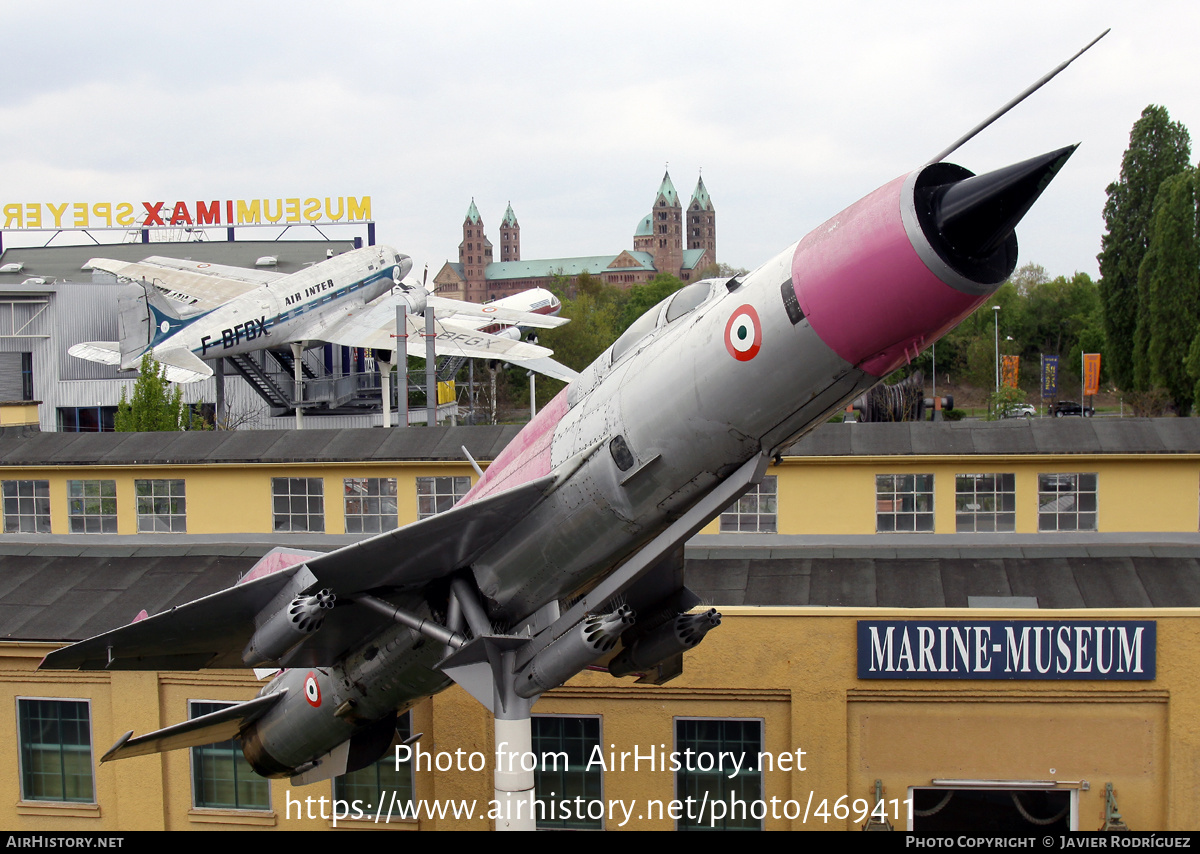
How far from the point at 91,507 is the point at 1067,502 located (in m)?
18.0

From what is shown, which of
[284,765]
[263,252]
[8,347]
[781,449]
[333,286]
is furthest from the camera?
[263,252]

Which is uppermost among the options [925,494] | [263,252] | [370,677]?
[263,252]

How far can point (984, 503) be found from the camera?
57.2 feet

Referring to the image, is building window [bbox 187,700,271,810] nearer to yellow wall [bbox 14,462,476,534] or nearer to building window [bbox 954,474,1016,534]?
yellow wall [bbox 14,462,476,534]

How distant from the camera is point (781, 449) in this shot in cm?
848

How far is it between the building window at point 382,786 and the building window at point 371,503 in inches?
160

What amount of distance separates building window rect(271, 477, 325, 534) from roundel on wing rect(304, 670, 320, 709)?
7442 mm

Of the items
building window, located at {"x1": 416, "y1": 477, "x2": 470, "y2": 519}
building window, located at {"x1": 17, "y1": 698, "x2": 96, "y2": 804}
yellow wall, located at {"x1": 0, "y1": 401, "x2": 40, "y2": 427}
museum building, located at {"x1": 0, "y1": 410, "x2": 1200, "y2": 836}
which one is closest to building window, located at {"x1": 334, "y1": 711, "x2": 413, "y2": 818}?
museum building, located at {"x1": 0, "y1": 410, "x2": 1200, "y2": 836}

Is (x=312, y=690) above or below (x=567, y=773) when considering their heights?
above

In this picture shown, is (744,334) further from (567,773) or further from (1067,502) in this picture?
(1067,502)

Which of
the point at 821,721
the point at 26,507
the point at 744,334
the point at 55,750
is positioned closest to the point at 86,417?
the point at 26,507

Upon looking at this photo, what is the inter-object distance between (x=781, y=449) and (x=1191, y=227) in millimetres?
56883

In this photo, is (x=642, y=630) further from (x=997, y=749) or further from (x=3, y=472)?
(x=3, y=472)
